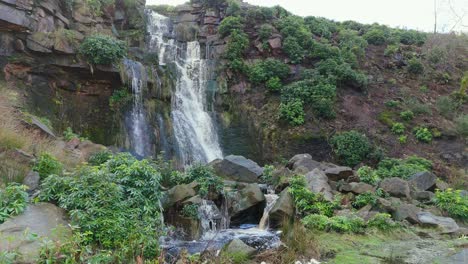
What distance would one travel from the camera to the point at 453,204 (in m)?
10.8

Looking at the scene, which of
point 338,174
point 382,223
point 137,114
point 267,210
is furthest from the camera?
point 137,114

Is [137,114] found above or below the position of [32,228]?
above

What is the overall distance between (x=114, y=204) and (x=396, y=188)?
842 cm

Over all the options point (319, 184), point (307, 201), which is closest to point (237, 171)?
point (319, 184)

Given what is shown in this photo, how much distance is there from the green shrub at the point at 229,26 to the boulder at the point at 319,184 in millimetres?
12476

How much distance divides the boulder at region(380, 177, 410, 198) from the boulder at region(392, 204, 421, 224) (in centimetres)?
128

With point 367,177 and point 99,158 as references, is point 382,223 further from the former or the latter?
point 99,158

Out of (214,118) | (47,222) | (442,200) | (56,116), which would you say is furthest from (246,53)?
(47,222)

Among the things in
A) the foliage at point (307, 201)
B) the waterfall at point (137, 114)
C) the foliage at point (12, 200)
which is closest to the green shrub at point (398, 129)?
the foliage at point (307, 201)

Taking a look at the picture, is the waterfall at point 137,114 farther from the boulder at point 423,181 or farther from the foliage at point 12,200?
the boulder at point 423,181

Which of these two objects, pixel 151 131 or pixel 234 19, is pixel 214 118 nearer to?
pixel 151 131

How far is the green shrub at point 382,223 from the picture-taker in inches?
352

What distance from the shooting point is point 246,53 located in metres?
22.0

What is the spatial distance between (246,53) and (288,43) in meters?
2.42
